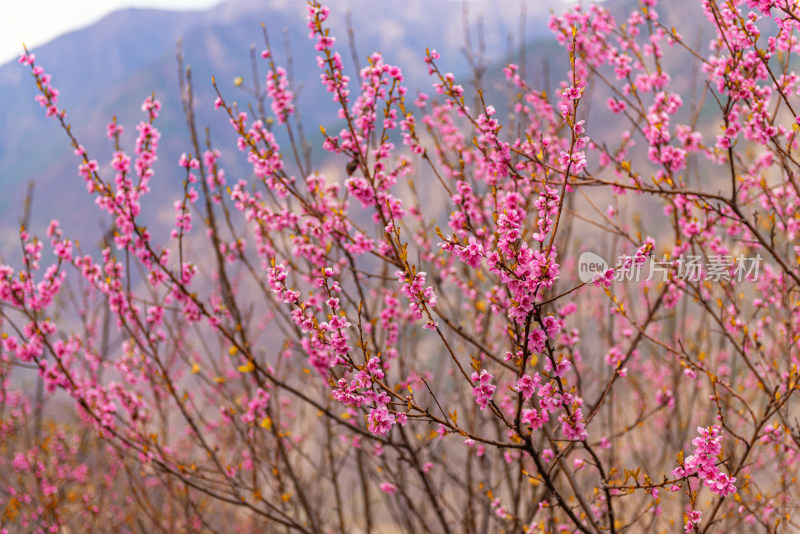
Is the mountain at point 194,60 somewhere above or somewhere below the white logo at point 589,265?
above

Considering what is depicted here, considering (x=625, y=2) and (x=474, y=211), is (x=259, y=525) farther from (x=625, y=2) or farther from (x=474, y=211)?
(x=625, y=2)

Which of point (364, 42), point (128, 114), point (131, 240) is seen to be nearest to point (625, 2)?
point (364, 42)

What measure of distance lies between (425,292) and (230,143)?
37632mm

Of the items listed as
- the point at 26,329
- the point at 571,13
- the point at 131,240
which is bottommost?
the point at 26,329

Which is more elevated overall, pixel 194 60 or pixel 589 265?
pixel 194 60

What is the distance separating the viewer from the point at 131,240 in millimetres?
3178

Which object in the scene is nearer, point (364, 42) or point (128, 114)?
point (128, 114)

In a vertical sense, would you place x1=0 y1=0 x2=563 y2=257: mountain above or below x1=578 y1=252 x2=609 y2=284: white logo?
above

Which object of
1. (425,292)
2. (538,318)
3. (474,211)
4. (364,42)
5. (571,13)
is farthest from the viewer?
(364,42)

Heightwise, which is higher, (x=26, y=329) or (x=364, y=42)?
(x=364, y=42)

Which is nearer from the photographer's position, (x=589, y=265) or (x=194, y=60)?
(x=589, y=265)

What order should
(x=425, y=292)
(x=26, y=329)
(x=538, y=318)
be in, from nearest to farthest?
(x=538, y=318) < (x=425, y=292) < (x=26, y=329)

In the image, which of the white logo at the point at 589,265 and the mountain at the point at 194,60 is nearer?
the white logo at the point at 589,265

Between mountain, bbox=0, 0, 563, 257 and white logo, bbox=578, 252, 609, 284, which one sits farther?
mountain, bbox=0, 0, 563, 257
